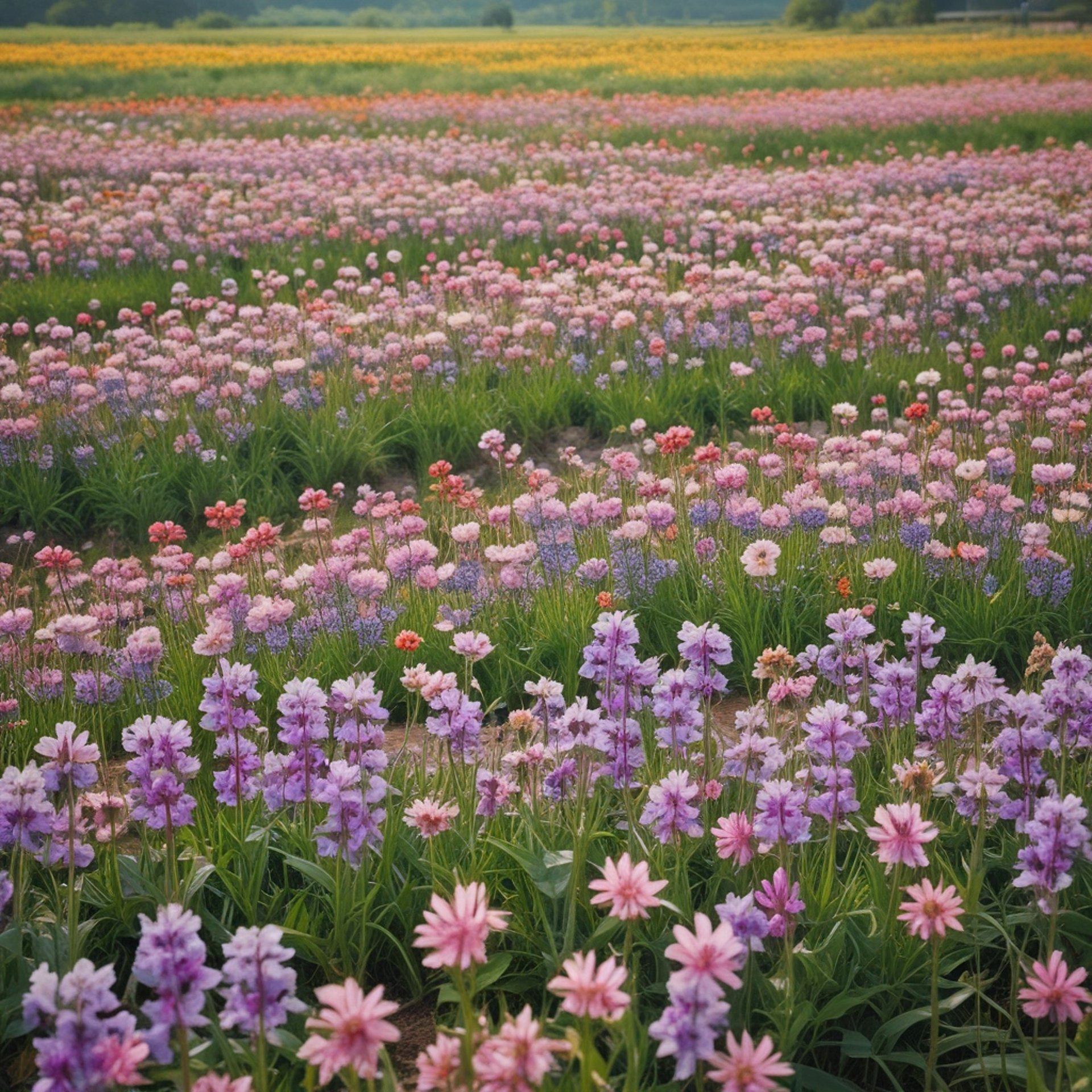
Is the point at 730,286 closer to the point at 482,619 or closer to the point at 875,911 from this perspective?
the point at 482,619

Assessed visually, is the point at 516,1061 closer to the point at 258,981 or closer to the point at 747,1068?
the point at 747,1068

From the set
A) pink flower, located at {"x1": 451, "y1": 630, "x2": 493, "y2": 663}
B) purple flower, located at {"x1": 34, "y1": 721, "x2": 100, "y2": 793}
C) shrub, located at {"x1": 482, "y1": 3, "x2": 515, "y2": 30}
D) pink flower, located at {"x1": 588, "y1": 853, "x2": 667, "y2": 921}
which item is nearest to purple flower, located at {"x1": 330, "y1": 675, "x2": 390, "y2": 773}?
pink flower, located at {"x1": 451, "y1": 630, "x2": 493, "y2": 663}

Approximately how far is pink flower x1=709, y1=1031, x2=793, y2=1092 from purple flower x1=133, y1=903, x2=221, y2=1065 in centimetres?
81

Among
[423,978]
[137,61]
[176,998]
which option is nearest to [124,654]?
[423,978]

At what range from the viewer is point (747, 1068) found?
4.96ft

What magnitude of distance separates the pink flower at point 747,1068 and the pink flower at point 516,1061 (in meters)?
0.26

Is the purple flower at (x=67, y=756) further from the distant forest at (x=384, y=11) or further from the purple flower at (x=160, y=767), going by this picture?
the distant forest at (x=384, y=11)

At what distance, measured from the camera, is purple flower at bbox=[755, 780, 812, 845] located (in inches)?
86.0

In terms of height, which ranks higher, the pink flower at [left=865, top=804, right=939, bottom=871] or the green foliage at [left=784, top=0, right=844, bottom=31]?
the green foliage at [left=784, top=0, right=844, bottom=31]

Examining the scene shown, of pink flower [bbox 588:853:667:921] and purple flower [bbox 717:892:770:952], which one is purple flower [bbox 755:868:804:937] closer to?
purple flower [bbox 717:892:770:952]

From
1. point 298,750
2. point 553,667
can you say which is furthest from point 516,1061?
point 553,667

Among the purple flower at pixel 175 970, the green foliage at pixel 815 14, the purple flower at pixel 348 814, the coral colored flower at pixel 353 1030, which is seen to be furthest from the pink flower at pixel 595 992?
the green foliage at pixel 815 14

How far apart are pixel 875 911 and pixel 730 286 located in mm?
6266

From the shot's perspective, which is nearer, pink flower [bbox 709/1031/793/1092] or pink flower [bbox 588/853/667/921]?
pink flower [bbox 709/1031/793/1092]
